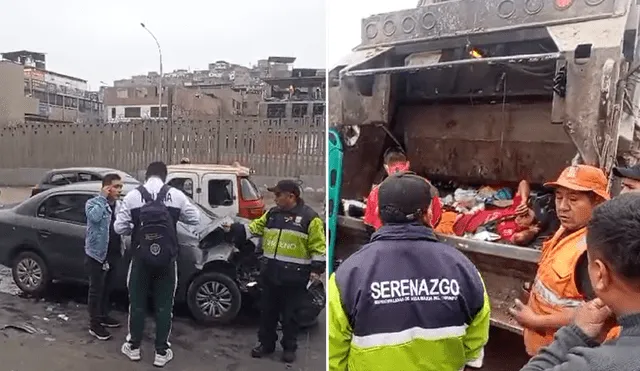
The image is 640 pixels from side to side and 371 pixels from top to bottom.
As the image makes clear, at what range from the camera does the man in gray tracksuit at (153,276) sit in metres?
1.38

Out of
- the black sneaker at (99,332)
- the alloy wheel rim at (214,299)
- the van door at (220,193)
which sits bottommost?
the black sneaker at (99,332)

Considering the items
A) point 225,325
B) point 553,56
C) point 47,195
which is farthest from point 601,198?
point 47,195

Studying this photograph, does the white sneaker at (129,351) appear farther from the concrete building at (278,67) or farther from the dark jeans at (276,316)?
the concrete building at (278,67)

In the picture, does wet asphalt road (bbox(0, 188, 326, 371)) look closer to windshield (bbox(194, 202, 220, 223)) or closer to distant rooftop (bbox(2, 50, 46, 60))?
windshield (bbox(194, 202, 220, 223))

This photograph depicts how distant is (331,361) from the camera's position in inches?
63.7

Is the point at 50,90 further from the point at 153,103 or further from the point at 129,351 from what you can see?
the point at 129,351

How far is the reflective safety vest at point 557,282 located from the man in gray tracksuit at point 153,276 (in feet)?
3.83

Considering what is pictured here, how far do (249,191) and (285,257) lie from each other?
0.19 meters

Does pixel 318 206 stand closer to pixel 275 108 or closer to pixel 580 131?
pixel 275 108

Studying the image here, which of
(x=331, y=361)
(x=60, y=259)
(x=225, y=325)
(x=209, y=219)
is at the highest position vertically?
(x=209, y=219)

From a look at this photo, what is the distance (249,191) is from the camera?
139cm

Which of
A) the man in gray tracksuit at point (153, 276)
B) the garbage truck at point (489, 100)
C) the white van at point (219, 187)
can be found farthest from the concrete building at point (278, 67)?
the garbage truck at point (489, 100)

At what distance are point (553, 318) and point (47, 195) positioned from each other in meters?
1.52

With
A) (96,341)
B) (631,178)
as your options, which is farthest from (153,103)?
(631,178)
